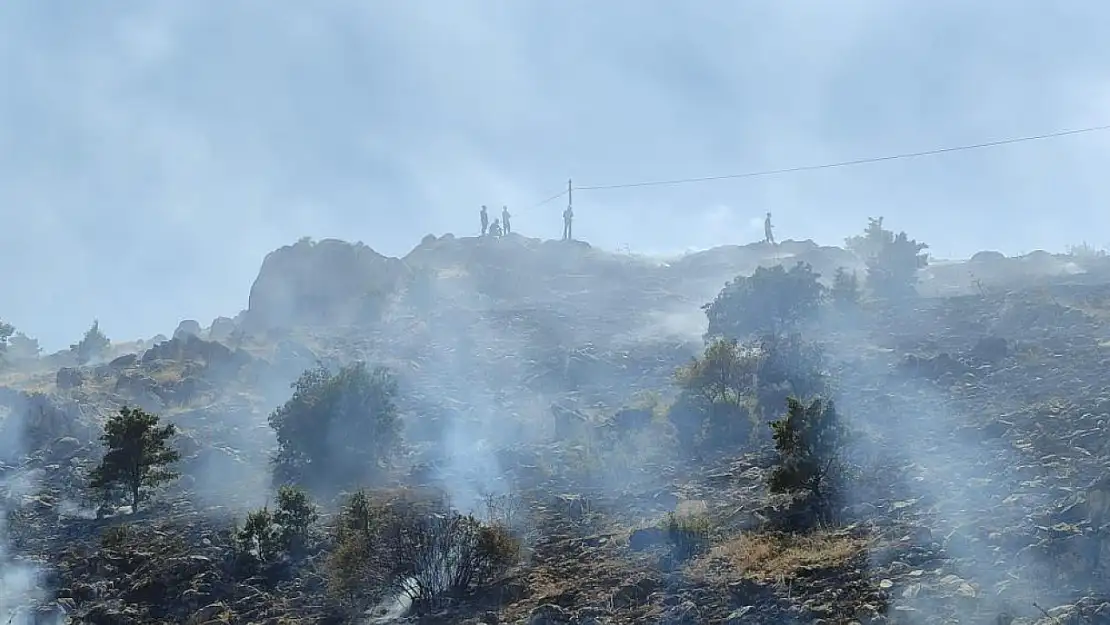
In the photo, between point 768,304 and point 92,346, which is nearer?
point 768,304

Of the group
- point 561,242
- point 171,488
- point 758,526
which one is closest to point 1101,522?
point 758,526

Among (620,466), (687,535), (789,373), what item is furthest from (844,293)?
(687,535)

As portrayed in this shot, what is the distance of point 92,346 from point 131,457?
2934cm

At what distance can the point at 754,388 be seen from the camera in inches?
951

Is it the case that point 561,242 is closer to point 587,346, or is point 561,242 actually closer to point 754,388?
point 587,346

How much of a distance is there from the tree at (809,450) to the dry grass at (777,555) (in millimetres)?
1523

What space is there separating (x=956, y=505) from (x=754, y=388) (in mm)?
10168

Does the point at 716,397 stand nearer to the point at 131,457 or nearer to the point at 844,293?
the point at 844,293

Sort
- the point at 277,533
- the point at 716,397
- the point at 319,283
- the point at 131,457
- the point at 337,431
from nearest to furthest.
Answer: the point at 277,533
the point at 131,457
the point at 337,431
the point at 716,397
the point at 319,283

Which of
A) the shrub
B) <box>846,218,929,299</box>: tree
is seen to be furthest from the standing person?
the shrub

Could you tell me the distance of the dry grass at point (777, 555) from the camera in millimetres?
12992

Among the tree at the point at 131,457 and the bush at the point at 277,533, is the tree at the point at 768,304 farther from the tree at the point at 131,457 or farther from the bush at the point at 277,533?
the tree at the point at 131,457

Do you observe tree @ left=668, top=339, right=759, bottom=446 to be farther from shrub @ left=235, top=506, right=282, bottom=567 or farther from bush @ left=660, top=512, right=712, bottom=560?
shrub @ left=235, top=506, right=282, bottom=567

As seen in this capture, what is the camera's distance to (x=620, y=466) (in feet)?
68.5
